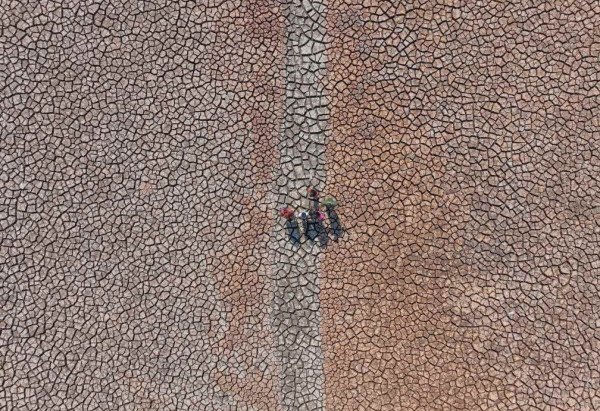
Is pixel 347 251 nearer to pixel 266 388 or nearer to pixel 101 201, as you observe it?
pixel 266 388

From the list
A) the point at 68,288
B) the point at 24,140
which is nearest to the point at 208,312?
the point at 68,288

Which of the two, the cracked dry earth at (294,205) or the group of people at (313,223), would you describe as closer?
the cracked dry earth at (294,205)

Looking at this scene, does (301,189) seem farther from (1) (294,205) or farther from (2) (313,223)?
(2) (313,223)

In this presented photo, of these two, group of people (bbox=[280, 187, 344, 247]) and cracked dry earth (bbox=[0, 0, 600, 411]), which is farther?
group of people (bbox=[280, 187, 344, 247])
